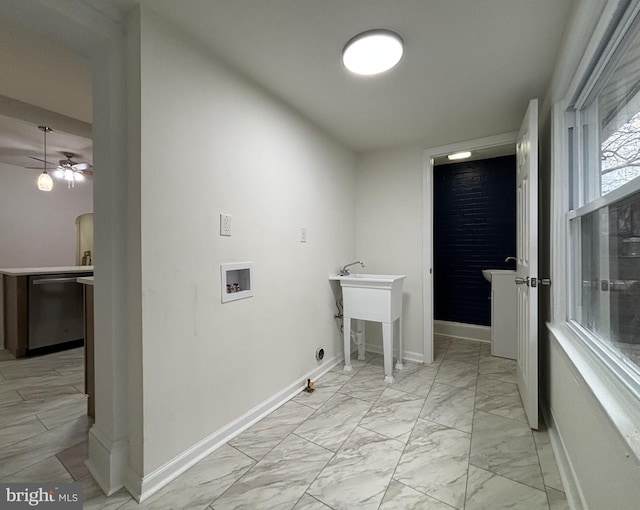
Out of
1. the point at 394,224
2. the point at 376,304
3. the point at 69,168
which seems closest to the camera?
the point at 376,304

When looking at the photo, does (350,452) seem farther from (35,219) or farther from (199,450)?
(35,219)

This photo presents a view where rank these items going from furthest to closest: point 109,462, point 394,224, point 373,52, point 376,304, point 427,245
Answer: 1. point 394,224
2. point 427,245
3. point 376,304
4. point 373,52
5. point 109,462

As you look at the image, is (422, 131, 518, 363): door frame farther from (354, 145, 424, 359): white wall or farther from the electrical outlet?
the electrical outlet

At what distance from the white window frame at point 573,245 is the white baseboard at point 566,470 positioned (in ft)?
1.64

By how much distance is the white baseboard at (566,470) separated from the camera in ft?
3.68

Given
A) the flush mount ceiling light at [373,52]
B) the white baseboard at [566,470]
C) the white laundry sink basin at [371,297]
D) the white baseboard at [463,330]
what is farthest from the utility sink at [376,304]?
the flush mount ceiling light at [373,52]

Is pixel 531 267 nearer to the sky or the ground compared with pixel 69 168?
nearer to the ground

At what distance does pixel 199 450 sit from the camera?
57.2 inches

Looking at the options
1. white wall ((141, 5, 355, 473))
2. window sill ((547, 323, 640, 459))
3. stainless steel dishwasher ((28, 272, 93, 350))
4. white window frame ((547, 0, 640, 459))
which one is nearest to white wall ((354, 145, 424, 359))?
white wall ((141, 5, 355, 473))

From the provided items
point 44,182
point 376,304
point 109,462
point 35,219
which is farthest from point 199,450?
point 35,219

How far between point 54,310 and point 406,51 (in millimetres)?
4090

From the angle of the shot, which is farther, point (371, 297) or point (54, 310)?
point (54, 310)

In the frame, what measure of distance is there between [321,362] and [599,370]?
6.10 feet

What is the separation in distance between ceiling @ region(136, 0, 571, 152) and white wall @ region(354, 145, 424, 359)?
2.03 ft
